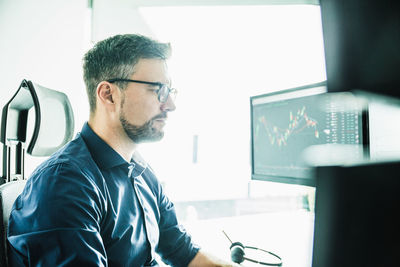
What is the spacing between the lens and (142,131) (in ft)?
2.52

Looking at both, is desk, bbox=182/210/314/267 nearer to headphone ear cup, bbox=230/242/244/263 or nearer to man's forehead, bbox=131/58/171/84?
headphone ear cup, bbox=230/242/244/263

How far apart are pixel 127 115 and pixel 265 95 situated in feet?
1.94

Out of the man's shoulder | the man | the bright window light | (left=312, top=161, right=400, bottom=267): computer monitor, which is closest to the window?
the bright window light

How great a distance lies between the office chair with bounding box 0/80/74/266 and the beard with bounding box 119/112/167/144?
7.4 inches

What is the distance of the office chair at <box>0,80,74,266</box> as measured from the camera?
66cm

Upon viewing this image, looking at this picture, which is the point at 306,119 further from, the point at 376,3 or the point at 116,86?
the point at 376,3

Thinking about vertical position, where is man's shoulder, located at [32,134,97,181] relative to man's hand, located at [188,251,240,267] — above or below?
above

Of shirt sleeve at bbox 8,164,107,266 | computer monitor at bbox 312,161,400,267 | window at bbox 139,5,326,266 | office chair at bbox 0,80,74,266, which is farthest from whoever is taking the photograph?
window at bbox 139,5,326,266

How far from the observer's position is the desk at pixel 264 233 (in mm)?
789

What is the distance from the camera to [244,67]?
1.58 m

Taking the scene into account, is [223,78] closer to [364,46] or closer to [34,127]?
[34,127]

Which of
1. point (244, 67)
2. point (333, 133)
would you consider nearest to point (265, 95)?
point (333, 133)

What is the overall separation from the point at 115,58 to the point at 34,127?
0.97 ft

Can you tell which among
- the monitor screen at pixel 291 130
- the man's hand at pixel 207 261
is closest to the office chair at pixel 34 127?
the man's hand at pixel 207 261
